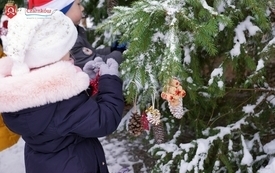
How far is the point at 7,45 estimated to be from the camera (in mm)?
1868

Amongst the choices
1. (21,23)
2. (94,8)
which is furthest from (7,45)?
(94,8)

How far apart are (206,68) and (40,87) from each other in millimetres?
1527

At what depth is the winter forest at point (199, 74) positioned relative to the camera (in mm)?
1824

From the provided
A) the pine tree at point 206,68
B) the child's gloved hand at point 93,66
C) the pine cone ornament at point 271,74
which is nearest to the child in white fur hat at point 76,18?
the child's gloved hand at point 93,66

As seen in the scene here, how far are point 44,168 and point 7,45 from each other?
0.73 metres

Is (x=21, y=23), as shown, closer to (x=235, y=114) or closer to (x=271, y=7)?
(x=271, y=7)

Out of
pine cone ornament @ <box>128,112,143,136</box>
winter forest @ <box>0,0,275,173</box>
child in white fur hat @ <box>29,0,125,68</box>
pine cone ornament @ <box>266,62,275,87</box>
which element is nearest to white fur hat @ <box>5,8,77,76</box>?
winter forest @ <box>0,0,275,173</box>

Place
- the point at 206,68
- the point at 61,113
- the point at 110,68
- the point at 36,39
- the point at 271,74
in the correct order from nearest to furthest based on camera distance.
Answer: the point at 36,39
the point at 61,113
the point at 110,68
the point at 206,68
the point at 271,74

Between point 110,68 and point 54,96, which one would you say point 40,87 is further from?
point 110,68

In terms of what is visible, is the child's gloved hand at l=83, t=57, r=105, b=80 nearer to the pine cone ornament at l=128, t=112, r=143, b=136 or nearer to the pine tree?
the pine tree

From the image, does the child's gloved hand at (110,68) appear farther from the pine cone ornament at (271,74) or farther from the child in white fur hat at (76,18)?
the pine cone ornament at (271,74)

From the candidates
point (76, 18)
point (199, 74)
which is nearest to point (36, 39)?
point (76, 18)

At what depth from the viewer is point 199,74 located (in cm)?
246

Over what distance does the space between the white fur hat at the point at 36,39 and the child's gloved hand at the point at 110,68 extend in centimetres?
25
